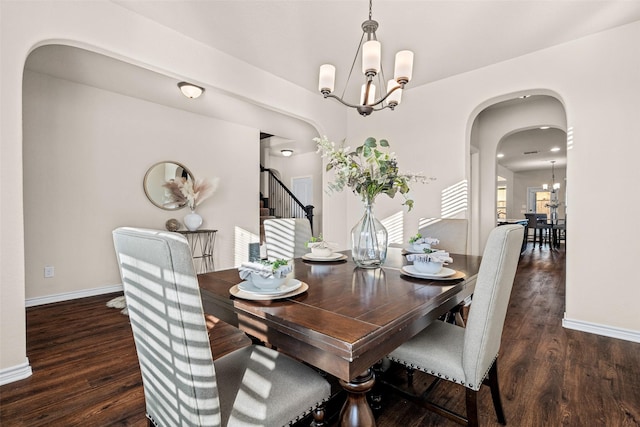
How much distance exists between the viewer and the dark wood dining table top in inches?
35.1

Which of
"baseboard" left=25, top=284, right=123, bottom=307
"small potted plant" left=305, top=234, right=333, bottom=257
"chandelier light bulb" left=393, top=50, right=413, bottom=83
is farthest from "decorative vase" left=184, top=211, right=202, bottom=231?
"chandelier light bulb" left=393, top=50, right=413, bottom=83

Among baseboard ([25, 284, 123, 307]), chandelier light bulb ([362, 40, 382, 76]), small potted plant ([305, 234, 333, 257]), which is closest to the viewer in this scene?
chandelier light bulb ([362, 40, 382, 76])

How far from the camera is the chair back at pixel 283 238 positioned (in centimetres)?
263

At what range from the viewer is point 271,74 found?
11.2 ft

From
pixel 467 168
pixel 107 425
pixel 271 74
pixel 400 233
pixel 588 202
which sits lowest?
pixel 107 425

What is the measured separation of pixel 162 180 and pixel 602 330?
5240mm

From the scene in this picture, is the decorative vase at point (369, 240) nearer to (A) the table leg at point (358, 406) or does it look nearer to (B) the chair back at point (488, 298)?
(B) the chair back at point (488, 298)

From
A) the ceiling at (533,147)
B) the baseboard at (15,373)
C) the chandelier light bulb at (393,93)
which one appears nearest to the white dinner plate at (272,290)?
the chandelier light bulb at (393,93)

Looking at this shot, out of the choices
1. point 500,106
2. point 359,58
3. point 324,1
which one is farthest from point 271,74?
point 500,106

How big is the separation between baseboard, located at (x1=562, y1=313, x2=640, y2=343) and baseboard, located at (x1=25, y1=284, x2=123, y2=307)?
5.07m

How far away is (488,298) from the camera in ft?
3.89

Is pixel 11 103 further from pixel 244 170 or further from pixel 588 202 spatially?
pixel 588 202

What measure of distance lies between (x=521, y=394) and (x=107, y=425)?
2.27 m

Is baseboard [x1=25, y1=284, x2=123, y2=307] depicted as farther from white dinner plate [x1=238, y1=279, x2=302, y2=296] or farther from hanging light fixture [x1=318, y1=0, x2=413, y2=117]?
hanging light fixture [x1=318, y1=0, x2=413, y2=117]
